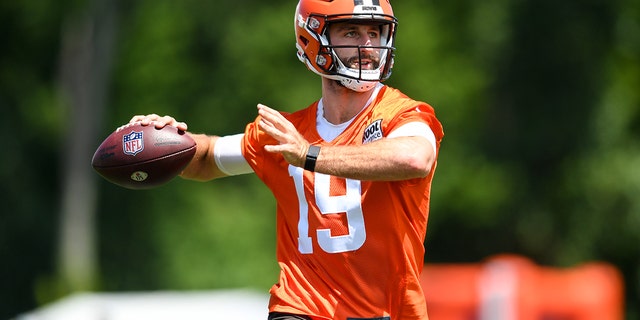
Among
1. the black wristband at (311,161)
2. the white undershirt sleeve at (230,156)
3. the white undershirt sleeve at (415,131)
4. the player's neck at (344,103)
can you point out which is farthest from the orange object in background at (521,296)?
the black wristband at (311,161)

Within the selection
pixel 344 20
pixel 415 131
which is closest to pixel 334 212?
pixel 415 131

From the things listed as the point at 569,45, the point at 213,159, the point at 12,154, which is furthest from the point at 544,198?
the point at 213,159

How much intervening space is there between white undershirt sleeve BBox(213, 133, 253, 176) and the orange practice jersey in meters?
0.54

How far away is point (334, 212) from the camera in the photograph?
6.10 m

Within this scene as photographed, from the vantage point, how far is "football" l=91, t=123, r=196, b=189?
21.2 ft

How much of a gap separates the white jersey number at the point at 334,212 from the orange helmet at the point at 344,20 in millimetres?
509

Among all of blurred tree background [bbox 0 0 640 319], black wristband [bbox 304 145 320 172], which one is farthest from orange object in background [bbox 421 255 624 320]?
blurred tree background [bbox 0 0 640 319]

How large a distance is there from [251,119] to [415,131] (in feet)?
62.1

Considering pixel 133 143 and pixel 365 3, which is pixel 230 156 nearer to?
pixel 133 143

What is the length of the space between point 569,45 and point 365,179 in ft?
63.0

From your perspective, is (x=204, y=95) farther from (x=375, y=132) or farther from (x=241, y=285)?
(x=375, y=132)

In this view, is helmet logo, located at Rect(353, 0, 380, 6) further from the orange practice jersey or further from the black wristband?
the black wristband

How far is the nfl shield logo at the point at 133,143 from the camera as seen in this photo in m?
6.44

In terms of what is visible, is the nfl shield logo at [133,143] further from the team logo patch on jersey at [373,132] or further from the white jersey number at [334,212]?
the team logo patch on jersey at [373,132]
